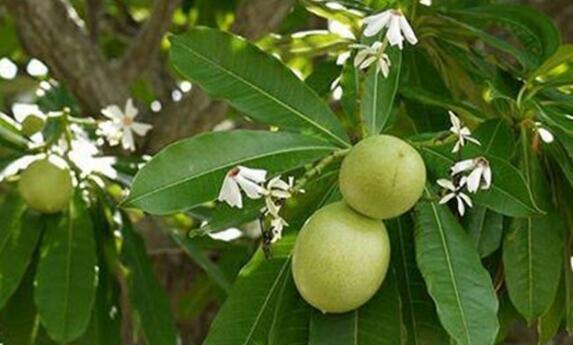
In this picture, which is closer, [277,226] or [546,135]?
[277,226]

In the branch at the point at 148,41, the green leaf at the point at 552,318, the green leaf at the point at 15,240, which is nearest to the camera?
the green leaf at the point at 552,318

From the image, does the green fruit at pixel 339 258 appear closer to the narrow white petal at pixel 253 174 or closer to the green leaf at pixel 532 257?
the narrow white petal at pixel 253 174

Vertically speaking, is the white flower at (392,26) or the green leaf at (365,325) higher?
the white flower at (392,26)

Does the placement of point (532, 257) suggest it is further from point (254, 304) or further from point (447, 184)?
point (254, 304)

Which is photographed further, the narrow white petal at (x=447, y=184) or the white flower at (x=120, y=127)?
the white flower at (x=120, y=127)

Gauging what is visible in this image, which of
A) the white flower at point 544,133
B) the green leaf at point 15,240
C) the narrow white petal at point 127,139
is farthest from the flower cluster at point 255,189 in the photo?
the narrow white petal at point 127,139

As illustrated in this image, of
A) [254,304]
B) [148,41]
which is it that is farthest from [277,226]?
[148,41]
